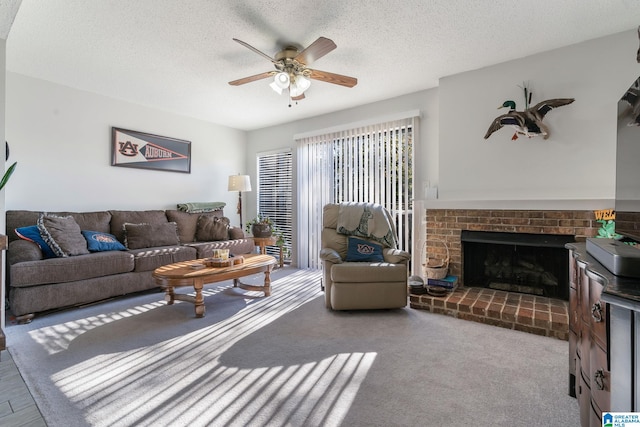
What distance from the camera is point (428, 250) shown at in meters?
3.64

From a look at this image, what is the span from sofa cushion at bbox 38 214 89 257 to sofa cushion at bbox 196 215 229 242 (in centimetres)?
151

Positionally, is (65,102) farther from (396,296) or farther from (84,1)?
(396,296)

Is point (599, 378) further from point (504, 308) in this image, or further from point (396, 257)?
point (396, 257)

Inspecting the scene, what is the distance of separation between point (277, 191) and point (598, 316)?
4987 millimetres

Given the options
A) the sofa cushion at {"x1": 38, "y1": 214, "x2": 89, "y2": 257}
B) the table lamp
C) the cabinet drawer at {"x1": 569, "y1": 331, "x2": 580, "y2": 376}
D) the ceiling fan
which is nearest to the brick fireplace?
the cabinet drawer at {"x1": 569, "y1": 331, "x2": 580, "y2": 376}

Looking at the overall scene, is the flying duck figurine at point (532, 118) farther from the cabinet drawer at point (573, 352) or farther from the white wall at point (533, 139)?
the cabinet drawer at point (573, 352)

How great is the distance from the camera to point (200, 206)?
5.01 metres

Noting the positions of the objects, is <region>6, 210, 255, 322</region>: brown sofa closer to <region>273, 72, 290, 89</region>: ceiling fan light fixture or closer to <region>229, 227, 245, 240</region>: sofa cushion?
<region>229, 227, 245, 240</region>: sofa cushion

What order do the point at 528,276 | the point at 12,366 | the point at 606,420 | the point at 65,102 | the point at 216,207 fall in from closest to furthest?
the point at 606,420 < the point at 12,366 < the point at 528,276 < the point at 65,102 < the point at 216,207

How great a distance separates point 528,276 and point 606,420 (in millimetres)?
2619

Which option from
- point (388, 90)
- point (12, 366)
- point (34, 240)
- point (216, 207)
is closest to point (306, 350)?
point (12, 366)

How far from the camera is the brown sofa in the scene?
9.05 ft

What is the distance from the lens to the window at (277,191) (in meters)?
5.49

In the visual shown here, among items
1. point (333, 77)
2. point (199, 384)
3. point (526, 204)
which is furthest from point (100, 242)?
point (526, 204)
